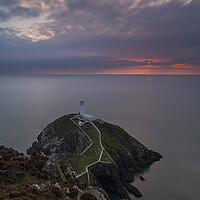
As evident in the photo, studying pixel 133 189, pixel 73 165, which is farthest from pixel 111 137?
pixel 73 165

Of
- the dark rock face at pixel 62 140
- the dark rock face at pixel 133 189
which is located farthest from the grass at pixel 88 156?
the dark rock face at pixel 133 189

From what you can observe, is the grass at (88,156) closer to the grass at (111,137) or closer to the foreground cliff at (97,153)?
the foreground cliff at (97,153)

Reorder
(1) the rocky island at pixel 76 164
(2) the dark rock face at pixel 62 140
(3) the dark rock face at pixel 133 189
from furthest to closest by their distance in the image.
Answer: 1. (2) the dark rock face at pixel 62 140
2. (3) the dark rock face at pixel 133 189
3. (1) the rocky island at pixel 76 164

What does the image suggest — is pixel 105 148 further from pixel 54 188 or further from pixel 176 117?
pixel 176 117

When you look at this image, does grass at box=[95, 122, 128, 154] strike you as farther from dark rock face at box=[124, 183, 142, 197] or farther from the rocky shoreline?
dark rock face at box=[124, 183, 142, 197]

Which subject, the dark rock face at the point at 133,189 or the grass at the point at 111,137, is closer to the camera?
the dark rock face at the point at 133,189

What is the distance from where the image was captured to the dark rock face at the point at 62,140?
6500 cm

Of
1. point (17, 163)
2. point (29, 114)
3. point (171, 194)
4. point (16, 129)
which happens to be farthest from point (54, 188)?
point (29, 114)

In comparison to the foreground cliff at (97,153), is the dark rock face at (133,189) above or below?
below

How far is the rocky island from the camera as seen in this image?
1860 centimetres

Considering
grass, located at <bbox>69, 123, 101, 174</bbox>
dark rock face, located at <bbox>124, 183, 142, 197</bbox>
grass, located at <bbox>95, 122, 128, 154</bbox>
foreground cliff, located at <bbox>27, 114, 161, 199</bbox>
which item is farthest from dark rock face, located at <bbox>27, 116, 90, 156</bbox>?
dark rock face, located at <bbox>124, 183, 142, 197</bbox>

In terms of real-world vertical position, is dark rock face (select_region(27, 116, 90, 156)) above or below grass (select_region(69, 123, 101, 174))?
below

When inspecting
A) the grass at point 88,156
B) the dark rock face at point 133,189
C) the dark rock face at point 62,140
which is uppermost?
the grass at point 88,156

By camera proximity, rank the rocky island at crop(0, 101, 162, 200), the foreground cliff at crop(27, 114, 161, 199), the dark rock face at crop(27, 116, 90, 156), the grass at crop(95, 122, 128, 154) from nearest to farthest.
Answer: the rocky island at crop(0, 101, 162, 200) < the foreground cliff at crop(27, 114, 161, 199) < the grass at crop(95, 122, 128, 154) < the dark rock face at crop(27, 116, 90, 156)
